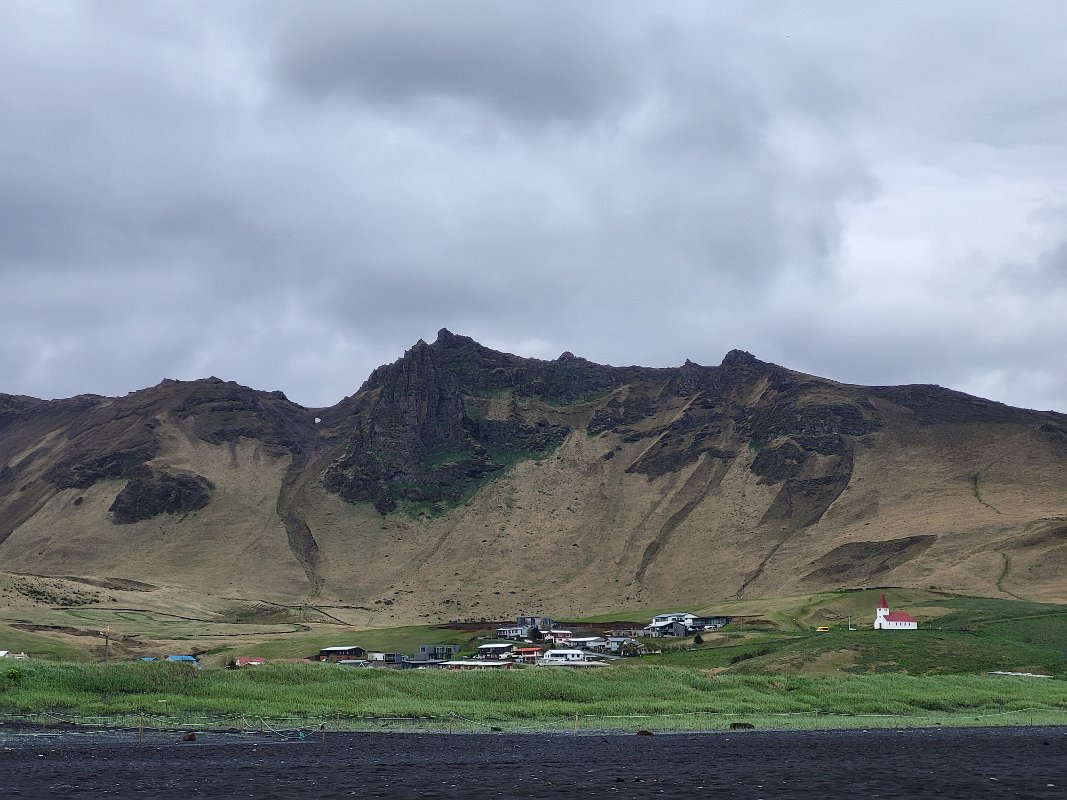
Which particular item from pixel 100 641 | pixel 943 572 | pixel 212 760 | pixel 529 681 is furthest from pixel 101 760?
pixel 943 572

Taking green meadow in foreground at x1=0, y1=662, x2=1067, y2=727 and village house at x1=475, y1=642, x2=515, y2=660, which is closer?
green meadow in foreground at x1=0, y1=662, x2=1067, y2=727

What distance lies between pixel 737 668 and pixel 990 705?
24.5m

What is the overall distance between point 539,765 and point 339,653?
86.8m

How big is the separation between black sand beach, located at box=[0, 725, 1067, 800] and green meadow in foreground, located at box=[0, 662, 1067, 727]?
818 centimetres

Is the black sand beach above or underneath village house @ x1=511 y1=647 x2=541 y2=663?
above

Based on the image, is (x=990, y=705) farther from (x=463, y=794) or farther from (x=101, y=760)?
(x=101, y=760)

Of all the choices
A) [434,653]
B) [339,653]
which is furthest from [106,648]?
[434,653]

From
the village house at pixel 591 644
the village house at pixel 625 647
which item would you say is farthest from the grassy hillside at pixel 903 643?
the village house at pixel 591 644

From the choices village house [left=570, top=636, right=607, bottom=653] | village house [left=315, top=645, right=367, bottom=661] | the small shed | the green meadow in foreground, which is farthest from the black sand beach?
the small shed

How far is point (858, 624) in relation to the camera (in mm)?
145125

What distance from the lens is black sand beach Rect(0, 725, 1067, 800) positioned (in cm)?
4634

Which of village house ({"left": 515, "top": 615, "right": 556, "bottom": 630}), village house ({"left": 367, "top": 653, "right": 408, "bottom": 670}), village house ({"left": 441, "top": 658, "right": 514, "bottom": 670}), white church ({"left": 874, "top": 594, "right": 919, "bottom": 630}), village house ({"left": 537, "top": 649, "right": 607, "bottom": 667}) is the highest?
white church ({"left": 874, "top": 594, "right": 919, "bottom": 630})

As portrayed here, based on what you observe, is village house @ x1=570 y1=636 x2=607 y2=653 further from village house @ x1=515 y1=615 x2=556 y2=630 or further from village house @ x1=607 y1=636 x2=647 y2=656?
village house @ x1=515 y1=615 x2=556 y2=630

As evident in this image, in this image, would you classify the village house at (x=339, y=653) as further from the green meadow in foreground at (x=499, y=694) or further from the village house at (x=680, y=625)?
the green meadow in foreground at (x=499, y=694)
